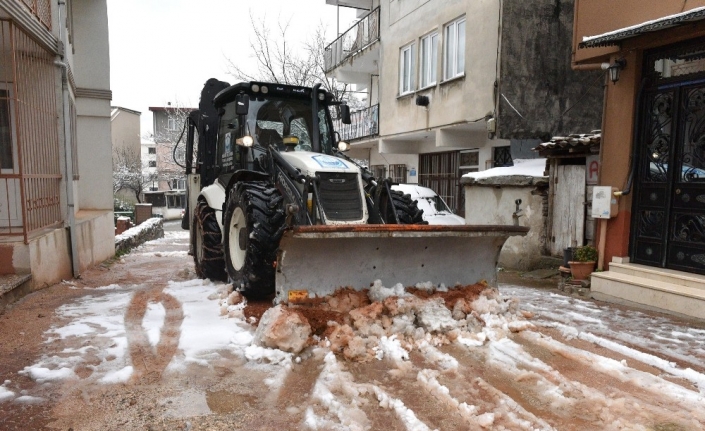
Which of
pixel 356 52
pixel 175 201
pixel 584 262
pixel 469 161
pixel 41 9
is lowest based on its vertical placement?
pixel 175 201

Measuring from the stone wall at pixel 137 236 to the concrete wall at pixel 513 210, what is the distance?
7783 millimetres

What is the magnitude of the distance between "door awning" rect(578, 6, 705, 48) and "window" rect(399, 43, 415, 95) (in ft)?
23.7

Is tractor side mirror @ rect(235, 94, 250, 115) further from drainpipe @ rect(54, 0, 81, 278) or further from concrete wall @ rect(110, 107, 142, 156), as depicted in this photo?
concrete wall @ rect(110, 107, 142, 156)

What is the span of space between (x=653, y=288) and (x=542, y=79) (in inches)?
236

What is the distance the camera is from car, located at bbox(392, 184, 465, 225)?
10.6 m

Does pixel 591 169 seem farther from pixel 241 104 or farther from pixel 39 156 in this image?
pixel 39 156

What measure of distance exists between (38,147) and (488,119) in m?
8.03

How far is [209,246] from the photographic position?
6.93 metres

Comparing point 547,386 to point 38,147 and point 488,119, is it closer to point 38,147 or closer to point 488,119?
point 38,147

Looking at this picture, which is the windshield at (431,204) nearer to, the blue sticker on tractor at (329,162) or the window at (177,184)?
the blue sticker on tractor at (329,162)

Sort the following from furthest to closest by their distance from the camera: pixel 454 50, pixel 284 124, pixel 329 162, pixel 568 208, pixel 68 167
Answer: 1. pixel 454 50
2. pixel 568 208
3. pixel 68 167
4. pixel 284 124
5. pixel 329 162

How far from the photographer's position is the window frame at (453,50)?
1153 cm

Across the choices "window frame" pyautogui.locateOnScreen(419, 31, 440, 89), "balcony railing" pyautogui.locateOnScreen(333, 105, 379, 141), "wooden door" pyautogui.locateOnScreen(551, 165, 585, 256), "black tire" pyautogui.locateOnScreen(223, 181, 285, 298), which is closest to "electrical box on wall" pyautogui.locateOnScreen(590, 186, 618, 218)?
"wooden door" pyautogui.locateOnScreen(551, 165, 585, 256)

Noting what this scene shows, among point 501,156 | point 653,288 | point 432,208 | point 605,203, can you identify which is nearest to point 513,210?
point 432,208
